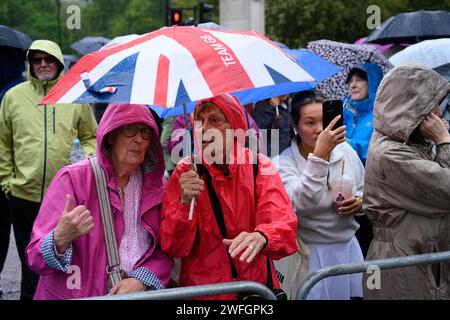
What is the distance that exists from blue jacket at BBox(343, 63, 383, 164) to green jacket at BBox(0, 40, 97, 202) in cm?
219

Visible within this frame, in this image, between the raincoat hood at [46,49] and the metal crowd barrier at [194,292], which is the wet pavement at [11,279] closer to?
the raincoat hood at [46,49]

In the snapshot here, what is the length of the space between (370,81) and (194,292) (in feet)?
11.4

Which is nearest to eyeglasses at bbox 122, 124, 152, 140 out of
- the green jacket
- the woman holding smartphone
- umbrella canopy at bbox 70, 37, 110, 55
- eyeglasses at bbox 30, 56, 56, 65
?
the woman holding smartphone

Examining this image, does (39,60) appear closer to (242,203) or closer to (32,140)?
(32,140)

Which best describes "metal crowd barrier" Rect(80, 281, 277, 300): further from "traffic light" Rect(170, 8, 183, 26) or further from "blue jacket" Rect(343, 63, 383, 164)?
"traffic light" Rect(170, 8, 183, 26)

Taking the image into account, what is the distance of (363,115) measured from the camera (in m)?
6.32

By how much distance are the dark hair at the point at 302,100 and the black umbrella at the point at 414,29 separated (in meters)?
5.79

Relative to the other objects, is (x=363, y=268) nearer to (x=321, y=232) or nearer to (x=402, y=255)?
(x=402, y=255)

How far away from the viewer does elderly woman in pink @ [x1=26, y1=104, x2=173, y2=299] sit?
3.53 meters

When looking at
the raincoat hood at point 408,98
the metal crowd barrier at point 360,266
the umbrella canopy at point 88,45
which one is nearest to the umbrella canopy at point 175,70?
the raincoat hood at point 408,98

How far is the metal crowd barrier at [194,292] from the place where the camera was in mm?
3115

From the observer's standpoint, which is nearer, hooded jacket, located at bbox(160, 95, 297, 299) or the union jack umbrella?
the union jack umbrella

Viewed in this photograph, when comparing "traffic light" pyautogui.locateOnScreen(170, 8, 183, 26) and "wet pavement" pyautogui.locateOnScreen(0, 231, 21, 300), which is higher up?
"traffic light" pyautogui.locateOnScreen(170, 8, 183, 26)
